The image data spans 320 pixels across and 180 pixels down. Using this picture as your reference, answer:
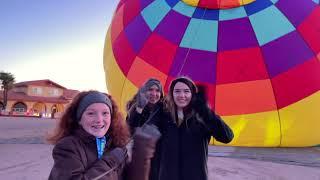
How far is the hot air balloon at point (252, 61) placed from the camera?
5621 millimetres

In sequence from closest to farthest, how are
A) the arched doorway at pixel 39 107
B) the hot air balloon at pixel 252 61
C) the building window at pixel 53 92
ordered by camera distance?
the hot air balloon at pixel 252 61 < the arched doorway at pixel 39 107 < the building window at pixel 53 92

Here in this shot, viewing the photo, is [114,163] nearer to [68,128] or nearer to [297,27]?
[68,128]

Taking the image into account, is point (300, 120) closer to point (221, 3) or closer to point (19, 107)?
point (221, 3)

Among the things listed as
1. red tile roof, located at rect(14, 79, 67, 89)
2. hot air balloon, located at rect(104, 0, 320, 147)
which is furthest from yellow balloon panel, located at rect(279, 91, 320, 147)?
red tile roof, located at rect(14, 79, 67, 89)

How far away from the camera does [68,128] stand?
148 centimetres

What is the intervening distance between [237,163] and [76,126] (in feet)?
12.5

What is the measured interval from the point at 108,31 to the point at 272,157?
14.4ft

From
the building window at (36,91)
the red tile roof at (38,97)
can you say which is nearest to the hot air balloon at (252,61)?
the red tile roof at (38,97)

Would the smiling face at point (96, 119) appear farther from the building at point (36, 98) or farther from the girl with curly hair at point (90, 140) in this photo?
the building at point (36, 98)

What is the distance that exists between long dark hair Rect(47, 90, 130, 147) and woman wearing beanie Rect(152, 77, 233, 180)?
64 cm

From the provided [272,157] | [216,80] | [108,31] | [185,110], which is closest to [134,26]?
[108,31]

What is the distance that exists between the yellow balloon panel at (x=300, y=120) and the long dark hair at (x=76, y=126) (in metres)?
4.60

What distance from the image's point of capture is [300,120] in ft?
18.6

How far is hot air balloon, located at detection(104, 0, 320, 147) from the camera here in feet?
18.4
